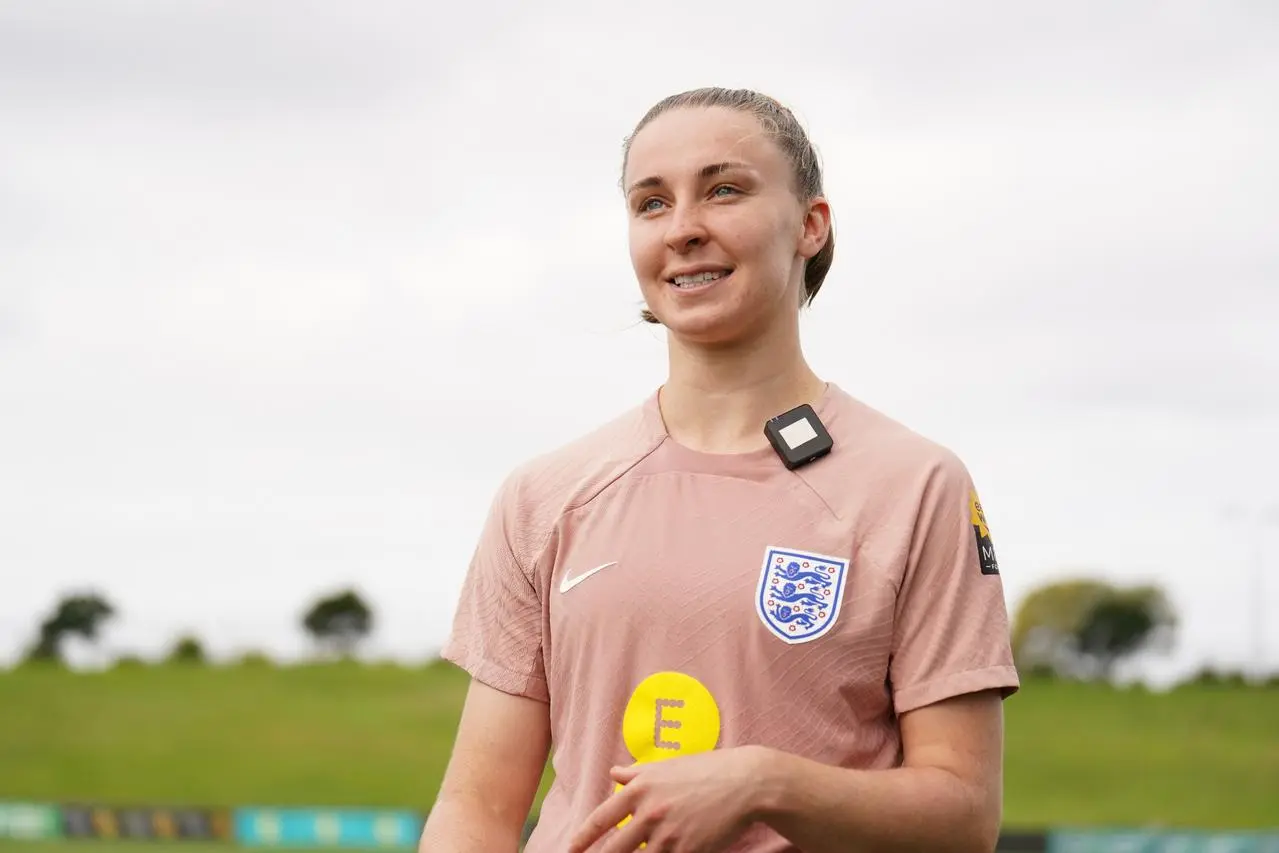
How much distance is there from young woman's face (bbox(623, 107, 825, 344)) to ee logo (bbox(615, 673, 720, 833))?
0.43 m

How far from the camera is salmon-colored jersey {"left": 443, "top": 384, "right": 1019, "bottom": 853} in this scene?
188cm

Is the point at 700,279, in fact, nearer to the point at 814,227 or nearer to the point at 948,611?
the point at 814,227

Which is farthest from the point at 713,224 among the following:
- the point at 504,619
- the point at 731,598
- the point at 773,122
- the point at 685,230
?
the point at 504,619

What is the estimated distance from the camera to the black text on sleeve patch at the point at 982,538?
1955 mm

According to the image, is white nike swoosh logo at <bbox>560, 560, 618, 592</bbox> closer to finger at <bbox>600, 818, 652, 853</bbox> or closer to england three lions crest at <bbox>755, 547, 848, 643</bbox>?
england three lions crest at <bbox>755, 547, 848, 643</bbox>

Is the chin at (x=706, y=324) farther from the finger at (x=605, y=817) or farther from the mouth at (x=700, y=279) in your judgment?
the finger at (x=605, y=817)

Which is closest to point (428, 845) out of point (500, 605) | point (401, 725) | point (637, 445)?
point (500, 605)

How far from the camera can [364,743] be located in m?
20.1

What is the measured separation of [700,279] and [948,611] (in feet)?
1.64

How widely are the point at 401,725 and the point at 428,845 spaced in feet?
62.5

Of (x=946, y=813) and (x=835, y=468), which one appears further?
(x=835, y=468)

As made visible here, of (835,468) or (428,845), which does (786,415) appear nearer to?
(835,468)

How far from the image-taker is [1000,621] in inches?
75.8

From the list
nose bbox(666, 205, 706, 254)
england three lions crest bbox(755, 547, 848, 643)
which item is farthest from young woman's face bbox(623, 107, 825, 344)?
england three lions crest bbox(755, 547, 848, 643)
